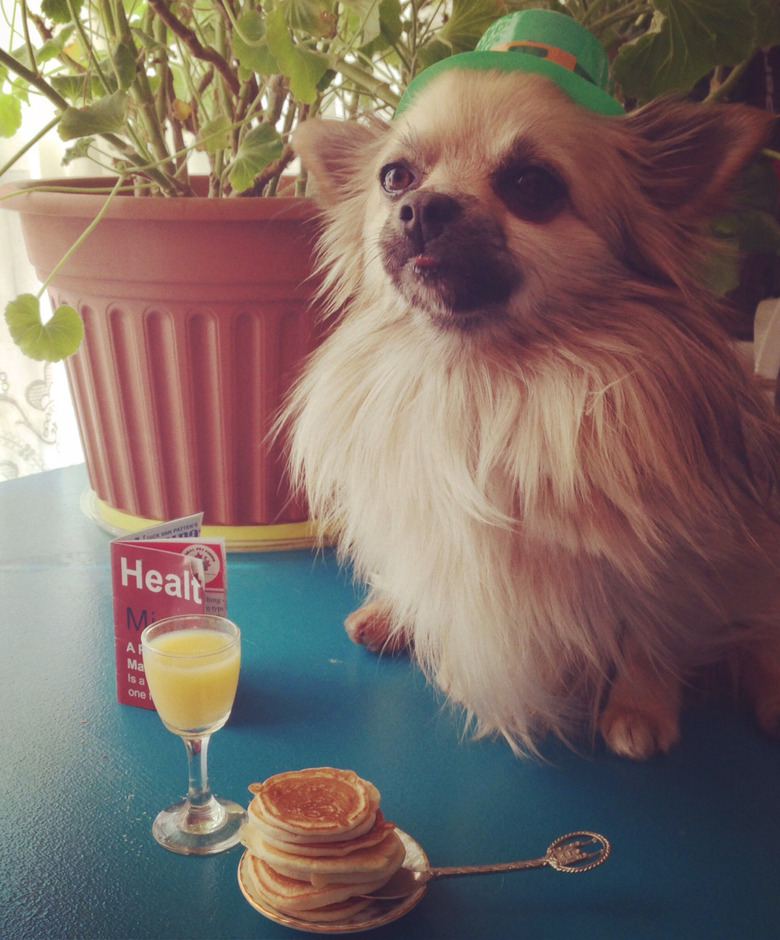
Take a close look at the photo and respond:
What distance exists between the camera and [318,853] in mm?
717

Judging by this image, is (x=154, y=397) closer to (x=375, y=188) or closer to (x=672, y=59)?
(x=375, y=188)

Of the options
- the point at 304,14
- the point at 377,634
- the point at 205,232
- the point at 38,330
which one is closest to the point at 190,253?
the point at 205,232

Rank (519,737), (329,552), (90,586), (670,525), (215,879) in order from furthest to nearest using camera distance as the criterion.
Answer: (329,552)
(90,586)
(519,737)
(670,525)
(215,879)

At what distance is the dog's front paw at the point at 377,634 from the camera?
46.9 inches

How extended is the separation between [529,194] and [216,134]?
551 millimetres

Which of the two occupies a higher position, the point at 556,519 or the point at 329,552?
the point at 556,519

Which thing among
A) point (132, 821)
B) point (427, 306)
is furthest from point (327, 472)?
point (132, 821)

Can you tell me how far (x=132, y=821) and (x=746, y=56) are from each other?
1.12 m

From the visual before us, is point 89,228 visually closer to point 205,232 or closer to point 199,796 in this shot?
point 205,232

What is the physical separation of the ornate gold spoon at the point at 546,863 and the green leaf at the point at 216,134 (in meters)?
1.02

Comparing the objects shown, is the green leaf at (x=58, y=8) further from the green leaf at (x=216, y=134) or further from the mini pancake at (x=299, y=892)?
the mini pancake at (x=299, y=892)

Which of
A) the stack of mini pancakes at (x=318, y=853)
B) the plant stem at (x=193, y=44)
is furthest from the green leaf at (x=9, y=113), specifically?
the stack of mini pancakes at (x=318, y=853)

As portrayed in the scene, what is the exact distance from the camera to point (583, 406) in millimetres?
919

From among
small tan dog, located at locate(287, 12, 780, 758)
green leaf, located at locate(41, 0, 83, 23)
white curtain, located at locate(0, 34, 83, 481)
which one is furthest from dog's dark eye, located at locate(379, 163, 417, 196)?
white curtain, located at locate(0, 34, 83, 481)
